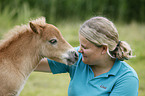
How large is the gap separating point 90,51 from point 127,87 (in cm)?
63

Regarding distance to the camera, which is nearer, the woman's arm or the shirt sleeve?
the shirt sleeve

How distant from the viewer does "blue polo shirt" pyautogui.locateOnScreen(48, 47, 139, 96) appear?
233 centimetres

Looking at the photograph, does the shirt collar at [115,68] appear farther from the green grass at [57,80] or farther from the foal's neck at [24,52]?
the green grass at [57,80]

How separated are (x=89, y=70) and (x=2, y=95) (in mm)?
1187

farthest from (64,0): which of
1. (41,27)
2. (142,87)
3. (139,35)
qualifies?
(41,27)

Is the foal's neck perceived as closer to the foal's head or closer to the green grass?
the foal's head

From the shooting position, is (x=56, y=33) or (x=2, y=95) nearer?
(x=2, y=95)

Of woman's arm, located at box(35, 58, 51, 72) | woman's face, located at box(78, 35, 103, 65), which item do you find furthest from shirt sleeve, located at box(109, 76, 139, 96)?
woman's arm, located at box(35, 58, 51, 72)

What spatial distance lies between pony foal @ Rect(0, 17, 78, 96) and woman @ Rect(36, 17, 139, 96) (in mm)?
307

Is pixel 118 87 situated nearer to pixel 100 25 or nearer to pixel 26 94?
pixel 100 25

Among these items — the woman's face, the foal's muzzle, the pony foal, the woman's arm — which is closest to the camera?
the woman's face

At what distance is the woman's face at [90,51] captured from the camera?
2.43 metres

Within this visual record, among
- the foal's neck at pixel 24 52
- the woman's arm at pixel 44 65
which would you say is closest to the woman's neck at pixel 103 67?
the woman's arm at pixel 44 65

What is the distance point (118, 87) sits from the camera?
2.36 meters
